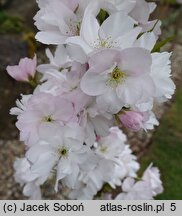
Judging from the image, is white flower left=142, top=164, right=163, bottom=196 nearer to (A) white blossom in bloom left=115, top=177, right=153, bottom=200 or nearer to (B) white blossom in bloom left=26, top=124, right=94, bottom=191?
(A) white blossom in bloom left=115, top=177, right=153, bottom=200

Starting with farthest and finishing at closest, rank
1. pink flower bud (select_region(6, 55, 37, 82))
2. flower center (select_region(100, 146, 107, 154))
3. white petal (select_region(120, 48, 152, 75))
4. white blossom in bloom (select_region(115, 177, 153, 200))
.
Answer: white blossom in bloom (select_region(115, 177, 153, 200)) < flower center (select_region(100, 146, 107, 154)) < pink flower bud (select_region(6, 55, 37, 82)) < white petal (select_region(120, 48, 152, 75))

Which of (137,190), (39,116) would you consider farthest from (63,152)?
(137,190)

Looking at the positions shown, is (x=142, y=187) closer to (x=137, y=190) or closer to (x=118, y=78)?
(x=137, y=190)

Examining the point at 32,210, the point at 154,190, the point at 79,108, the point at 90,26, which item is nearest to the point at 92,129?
the point at 79,108

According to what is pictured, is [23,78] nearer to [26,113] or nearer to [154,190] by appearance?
[26,113]

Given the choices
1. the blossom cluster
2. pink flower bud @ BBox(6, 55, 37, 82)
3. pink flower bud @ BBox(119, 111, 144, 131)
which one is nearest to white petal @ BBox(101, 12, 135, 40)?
the blossom cluster
